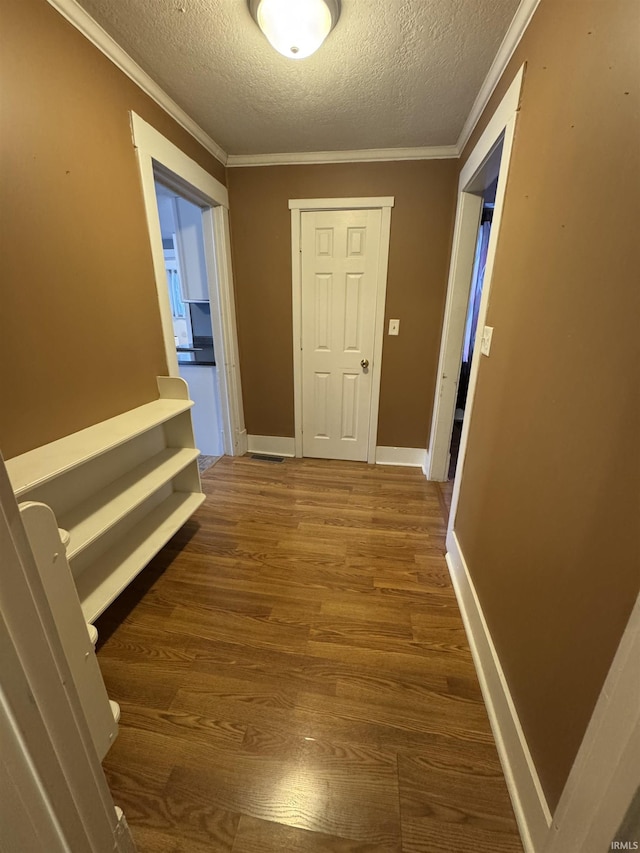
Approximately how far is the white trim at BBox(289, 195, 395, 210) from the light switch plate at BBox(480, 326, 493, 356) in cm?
153

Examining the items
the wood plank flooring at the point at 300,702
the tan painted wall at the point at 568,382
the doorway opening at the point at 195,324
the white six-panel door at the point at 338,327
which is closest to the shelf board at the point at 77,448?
the wood plank flooring at the point at 300,702

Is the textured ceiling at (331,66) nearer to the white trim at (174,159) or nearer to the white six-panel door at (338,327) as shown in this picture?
the white trim at (174,159)

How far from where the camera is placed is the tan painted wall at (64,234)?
112cm

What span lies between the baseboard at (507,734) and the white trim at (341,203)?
2524 millimetres

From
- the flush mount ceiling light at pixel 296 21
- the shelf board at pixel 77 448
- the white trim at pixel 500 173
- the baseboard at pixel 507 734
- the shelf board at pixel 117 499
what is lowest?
the baseboard at pixel 507 734

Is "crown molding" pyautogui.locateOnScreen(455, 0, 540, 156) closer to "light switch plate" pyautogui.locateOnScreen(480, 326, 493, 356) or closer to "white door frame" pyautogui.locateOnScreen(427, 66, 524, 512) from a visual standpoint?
"white door frame" pyautogui.locateOnScreen(427, 66, 524, 512)

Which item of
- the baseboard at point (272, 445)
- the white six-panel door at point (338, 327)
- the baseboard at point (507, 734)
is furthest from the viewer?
the baseboard at point (272, 445)

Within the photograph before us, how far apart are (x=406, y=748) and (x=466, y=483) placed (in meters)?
1.08

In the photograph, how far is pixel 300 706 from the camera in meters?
1.17

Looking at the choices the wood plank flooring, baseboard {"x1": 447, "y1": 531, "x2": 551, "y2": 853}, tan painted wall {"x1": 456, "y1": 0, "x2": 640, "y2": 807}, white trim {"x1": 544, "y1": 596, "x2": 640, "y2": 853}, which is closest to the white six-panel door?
the wood plank flooring

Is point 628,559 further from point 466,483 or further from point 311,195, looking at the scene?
point 311,195

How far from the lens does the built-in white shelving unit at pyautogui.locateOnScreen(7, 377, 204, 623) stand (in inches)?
47.4

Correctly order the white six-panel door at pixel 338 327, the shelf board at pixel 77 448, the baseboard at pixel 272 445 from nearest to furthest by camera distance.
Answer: the shelf board at pixel 77 448
the white six-panel door at pixel 338 327
the baseboard at pixel 272 445

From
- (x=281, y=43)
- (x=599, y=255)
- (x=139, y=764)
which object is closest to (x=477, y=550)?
(x=599, y=255)
